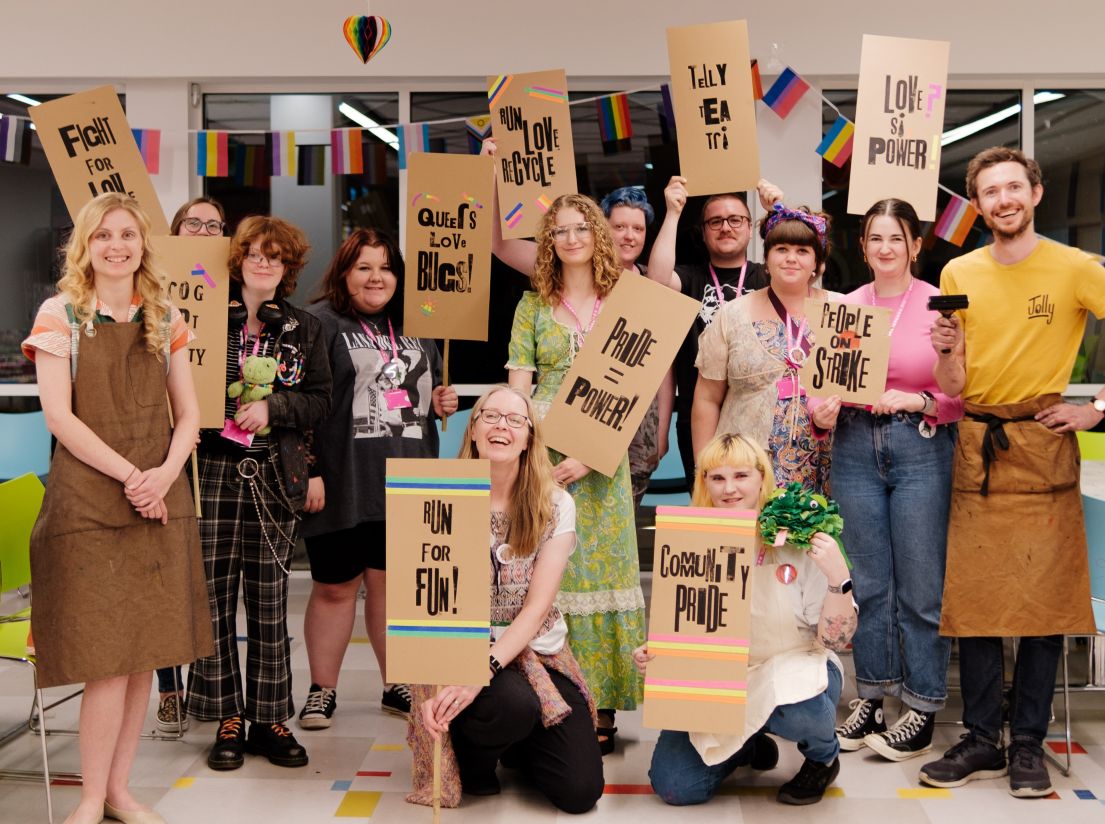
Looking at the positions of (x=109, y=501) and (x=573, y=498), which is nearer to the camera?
(x=109, y=501)

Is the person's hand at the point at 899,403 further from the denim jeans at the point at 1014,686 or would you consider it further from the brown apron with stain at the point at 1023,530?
the denim jeans at the point at 1014,686

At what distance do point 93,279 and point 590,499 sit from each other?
4.73 feet

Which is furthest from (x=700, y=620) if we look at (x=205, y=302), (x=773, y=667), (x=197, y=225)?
(x=197, y=225)

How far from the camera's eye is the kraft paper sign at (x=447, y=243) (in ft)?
11.3

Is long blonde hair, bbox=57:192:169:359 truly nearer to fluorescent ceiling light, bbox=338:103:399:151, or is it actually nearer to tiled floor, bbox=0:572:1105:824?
tiled floor, bbox=0:572:1105:824

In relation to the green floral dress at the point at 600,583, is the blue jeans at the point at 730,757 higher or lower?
lower

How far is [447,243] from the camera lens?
3.48m

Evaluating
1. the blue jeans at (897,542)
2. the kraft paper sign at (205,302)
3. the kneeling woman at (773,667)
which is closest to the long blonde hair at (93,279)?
the kraft paper sign at (205,302)

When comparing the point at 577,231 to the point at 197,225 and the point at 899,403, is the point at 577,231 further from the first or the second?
the point at 197,225

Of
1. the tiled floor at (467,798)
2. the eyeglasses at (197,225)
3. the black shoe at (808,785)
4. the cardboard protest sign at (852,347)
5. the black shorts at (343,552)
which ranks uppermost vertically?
the eyeglasses at (197,225)

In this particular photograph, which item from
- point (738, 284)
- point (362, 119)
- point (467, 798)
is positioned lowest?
point (467, 798)

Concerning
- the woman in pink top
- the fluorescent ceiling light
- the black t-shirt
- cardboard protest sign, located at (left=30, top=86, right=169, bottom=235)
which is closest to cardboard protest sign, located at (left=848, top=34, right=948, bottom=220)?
the woman in pink top

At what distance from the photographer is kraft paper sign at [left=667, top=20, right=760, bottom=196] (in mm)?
3447

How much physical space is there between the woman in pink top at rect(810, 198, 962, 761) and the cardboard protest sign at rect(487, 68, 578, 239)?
3.24ft
